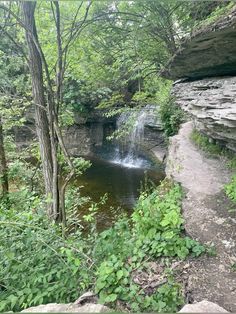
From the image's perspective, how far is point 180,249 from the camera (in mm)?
3062

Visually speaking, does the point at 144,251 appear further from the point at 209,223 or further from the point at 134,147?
the point at 134,147

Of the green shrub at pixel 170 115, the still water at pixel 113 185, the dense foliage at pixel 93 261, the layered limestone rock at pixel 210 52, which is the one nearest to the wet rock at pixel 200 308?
the dense foliage at pixel 93 261

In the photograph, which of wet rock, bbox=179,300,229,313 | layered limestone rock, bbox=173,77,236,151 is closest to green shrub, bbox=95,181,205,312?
wet rock, bbox=179,300,229,313

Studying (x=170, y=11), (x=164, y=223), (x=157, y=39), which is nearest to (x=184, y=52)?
(x=170, y=11)

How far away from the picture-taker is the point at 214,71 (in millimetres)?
5215

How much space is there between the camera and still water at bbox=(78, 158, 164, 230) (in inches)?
311

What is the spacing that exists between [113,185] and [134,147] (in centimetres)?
413

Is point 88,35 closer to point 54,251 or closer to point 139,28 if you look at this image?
point 139,28

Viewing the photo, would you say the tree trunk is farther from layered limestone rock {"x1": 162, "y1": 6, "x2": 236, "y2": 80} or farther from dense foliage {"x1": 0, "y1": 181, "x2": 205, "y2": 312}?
layered limestone rock {"x1": 162, "y1": 6, "x2": 236, "y2": 80}

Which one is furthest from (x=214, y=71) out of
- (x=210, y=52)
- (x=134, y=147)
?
(x=134, y=147)

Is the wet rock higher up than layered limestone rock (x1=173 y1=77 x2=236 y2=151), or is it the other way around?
layered limestone rock (x1=173 y1=77 x2=236 y2=151)

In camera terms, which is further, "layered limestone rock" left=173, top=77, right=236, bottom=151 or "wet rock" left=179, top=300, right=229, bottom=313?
"layered limestone rock" left=173, top=77, right=236, bottom=151

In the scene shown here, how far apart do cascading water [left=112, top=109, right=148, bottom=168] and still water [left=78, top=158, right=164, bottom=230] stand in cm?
50

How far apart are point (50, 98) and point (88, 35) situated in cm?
236
